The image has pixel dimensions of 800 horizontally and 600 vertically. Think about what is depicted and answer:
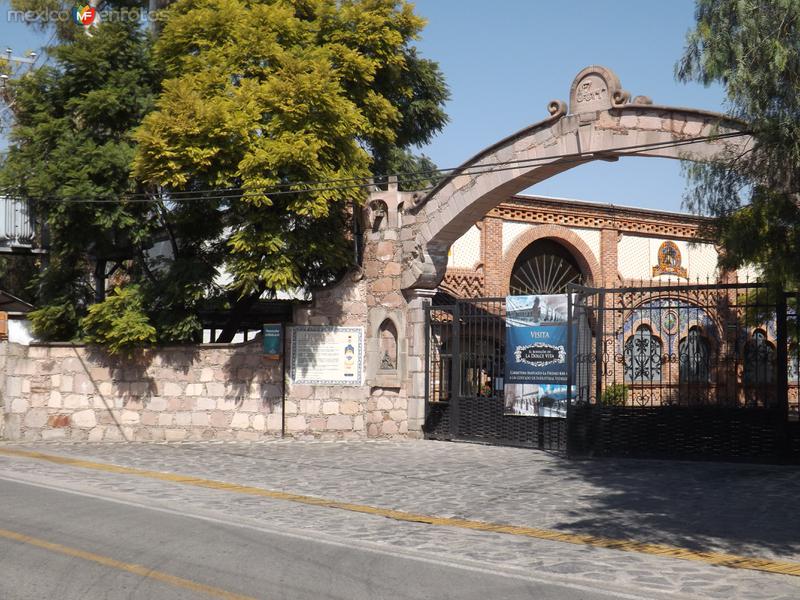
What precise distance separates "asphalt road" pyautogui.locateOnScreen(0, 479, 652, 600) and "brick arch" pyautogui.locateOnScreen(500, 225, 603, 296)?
59.5 feet

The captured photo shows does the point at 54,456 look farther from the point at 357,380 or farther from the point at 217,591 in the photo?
the point at 217,591

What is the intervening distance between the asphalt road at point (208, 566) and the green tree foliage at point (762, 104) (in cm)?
535

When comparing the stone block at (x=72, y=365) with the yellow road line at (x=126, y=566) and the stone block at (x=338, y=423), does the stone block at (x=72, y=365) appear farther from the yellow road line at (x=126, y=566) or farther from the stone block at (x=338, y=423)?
the yellow road line at (x=126, y=566)

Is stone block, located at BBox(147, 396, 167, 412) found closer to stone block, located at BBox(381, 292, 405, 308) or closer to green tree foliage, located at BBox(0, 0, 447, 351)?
green tree foliage, located at BBox(0, 0, 447, 351)

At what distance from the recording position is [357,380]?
1936 cm

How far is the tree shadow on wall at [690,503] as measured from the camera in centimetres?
953

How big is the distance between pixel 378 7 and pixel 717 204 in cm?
1084

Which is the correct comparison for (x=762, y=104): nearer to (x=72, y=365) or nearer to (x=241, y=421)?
(x=241, y=421)

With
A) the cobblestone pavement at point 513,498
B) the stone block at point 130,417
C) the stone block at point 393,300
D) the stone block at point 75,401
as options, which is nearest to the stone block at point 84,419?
the stone block at point 75,401

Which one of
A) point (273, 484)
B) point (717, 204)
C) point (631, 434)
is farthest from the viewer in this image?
point (631, 434)

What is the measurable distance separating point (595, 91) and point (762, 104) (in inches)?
253

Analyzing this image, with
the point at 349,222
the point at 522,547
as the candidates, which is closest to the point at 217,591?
the point at 522,547

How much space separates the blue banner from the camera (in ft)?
55.7

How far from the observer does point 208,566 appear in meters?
7.80
